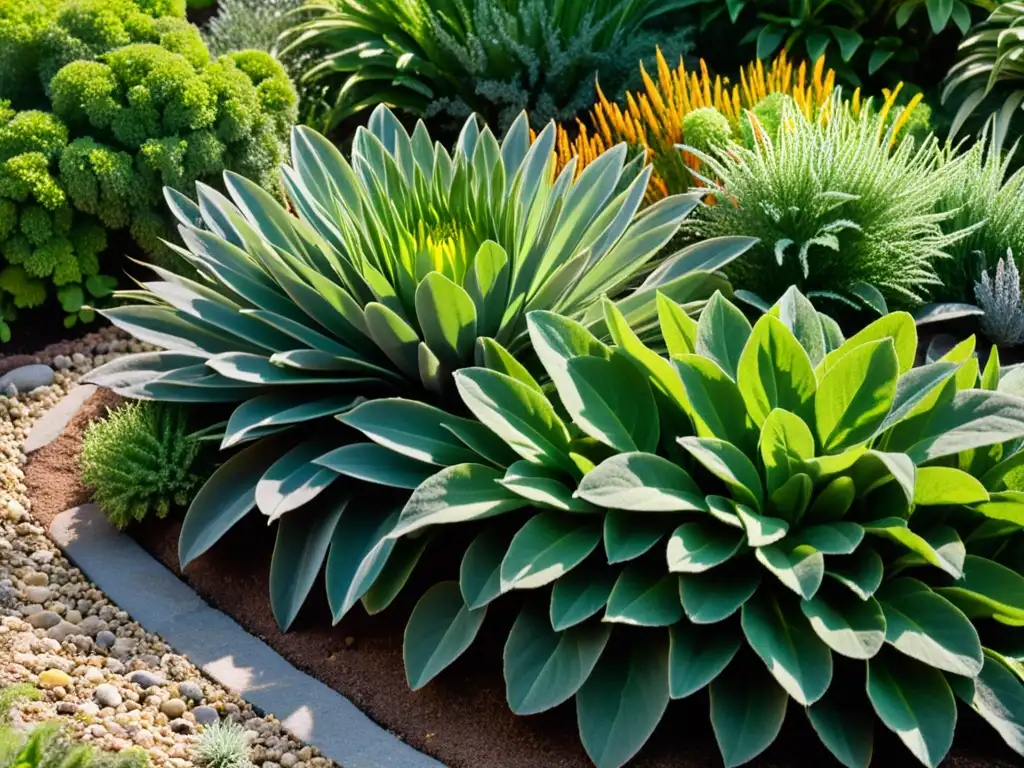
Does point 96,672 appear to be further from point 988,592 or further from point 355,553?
point 988,592

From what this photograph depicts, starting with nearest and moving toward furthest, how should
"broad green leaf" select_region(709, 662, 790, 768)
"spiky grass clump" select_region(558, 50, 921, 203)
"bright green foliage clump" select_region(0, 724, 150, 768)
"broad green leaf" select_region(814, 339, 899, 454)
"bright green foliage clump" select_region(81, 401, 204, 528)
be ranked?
"bright green foliage clump" select_region(0, 724, 150, 768), "broad green leaf" select_region(709, 662, 790, 768), "broad green leaf" select_region(814, 339, 899, 454), "bright green foliage clump" select_region(81, 401, 204, 528), "spiky grass clump" select_region(558, 50, 921, 203)

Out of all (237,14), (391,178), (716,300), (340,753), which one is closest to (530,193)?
(391,178)

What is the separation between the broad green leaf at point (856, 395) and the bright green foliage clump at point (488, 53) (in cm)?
287

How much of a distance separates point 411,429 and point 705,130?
1.88 meters

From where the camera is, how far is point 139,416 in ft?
11.3

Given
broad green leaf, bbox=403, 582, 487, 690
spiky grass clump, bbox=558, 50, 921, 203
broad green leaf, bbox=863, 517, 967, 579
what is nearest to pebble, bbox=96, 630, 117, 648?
broad green leaf, bbox=403, 582, 487, 690

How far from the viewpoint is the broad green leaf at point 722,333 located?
2955mm

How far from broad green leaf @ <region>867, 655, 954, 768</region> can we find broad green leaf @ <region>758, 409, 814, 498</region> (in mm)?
477

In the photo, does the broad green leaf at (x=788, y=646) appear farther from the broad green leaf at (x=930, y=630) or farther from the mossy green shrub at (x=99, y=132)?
the mossy green shrub at (x=99, y=132)

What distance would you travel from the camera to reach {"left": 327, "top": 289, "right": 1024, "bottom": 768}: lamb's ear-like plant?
8.27 ft

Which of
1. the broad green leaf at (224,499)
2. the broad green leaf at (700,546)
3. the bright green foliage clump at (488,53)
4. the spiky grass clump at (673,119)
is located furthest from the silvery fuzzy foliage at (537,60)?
the broad green leaf at (700,546)

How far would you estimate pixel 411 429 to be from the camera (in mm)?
2990

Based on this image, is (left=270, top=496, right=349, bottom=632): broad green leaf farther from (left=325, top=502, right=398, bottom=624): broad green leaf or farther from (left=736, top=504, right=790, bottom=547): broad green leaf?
(left=736, top=504, right=790, bottom=547): broad green leaf

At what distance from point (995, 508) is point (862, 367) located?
1.59ft
